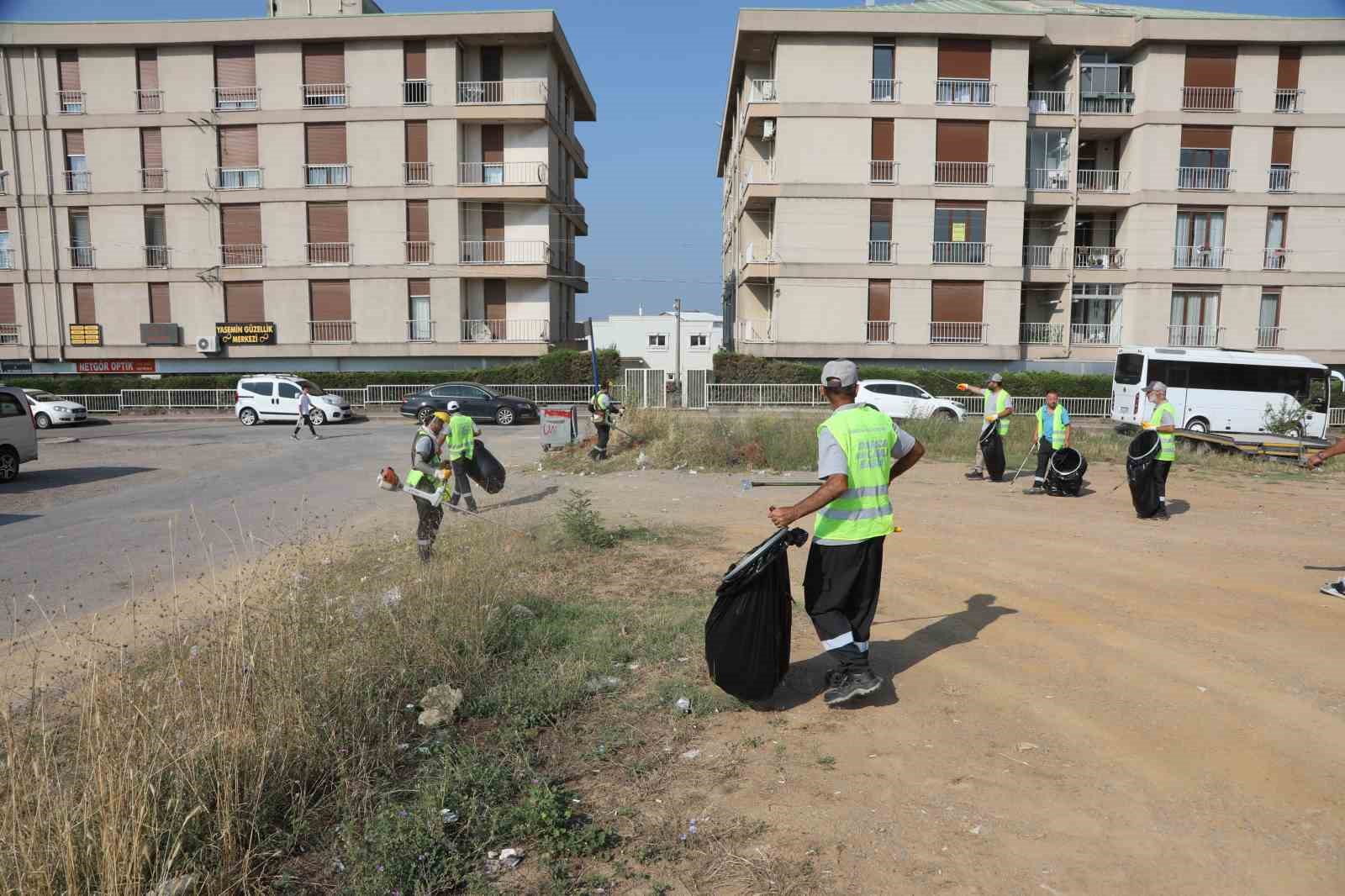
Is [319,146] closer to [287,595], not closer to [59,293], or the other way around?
[59,293]

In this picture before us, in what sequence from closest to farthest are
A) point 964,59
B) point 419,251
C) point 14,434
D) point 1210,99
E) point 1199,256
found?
point 14,434, point 964,59, point 1210,99, point 1199,256, point 419,251

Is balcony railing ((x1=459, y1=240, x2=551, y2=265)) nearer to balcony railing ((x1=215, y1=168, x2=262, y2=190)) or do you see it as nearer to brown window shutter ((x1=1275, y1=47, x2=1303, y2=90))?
balcony railing ((x1=215, y1=168, x2=262, y2=190))

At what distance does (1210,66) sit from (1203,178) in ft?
13.6

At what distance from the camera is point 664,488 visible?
13.9 meters

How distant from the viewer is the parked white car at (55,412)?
2736 centimetres

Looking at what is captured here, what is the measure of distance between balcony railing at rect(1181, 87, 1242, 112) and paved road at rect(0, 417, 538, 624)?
28.1 meters

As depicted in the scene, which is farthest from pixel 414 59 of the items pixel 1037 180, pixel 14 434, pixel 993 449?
pixel 993 449

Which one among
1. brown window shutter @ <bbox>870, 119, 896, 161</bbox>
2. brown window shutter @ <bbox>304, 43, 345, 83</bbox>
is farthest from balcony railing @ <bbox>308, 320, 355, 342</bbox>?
brown window shutter @ <bbox>870, 119, 896, 161</bbox>

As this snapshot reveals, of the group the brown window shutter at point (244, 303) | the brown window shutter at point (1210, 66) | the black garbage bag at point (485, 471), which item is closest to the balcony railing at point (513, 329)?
the brown window shutter at point (244, 303)

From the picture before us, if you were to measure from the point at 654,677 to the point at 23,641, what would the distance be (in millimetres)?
4438

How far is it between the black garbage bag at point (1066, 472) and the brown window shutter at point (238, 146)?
3354 centimetres

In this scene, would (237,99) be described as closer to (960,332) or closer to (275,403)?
(275,403)

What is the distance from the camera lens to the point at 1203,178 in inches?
1298

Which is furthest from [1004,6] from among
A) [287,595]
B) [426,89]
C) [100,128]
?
[287,595]
